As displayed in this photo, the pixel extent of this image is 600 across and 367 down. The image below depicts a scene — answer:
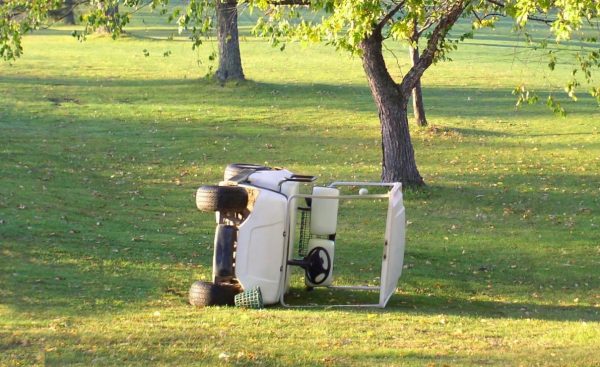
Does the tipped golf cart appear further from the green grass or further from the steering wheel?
the green grass

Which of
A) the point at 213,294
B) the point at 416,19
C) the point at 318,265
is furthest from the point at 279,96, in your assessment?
the point at 213,294

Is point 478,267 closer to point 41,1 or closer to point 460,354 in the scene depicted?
point 460,354

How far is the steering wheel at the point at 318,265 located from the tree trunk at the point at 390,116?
6.19m

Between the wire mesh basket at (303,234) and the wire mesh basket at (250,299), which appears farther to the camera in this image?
Answer: the wire mesh basket at (303,234)

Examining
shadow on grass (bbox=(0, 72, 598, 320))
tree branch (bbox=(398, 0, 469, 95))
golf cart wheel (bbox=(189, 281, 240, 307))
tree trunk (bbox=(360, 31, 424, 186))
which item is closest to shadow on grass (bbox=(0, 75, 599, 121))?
shadow on grass (bbox=(0, 72, 598, 320))

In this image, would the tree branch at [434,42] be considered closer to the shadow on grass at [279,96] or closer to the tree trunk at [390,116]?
the tree trunk at [390,116]

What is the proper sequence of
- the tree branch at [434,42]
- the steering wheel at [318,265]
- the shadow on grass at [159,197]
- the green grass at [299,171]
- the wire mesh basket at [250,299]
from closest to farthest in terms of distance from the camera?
the green grass at [299,171] → the wire mesh basket at [250,299] → the steering wheel at [318,265] → the shadow on grass at [159,197] → the tree branch at [434,42]

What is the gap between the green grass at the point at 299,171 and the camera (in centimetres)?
823

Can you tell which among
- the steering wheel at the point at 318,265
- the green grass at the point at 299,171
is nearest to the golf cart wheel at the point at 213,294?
the green grass at the point at 299,171

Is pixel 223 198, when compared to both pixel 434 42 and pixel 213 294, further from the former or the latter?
pixel 434 42

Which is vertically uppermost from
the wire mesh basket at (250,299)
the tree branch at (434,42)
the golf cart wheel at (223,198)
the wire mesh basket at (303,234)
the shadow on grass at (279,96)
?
the tree branch at (434,42)

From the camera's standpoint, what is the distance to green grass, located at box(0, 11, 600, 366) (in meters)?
8.23

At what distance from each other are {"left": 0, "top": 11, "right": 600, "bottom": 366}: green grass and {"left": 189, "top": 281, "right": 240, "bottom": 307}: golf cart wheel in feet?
0.69

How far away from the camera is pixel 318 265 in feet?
34.4
